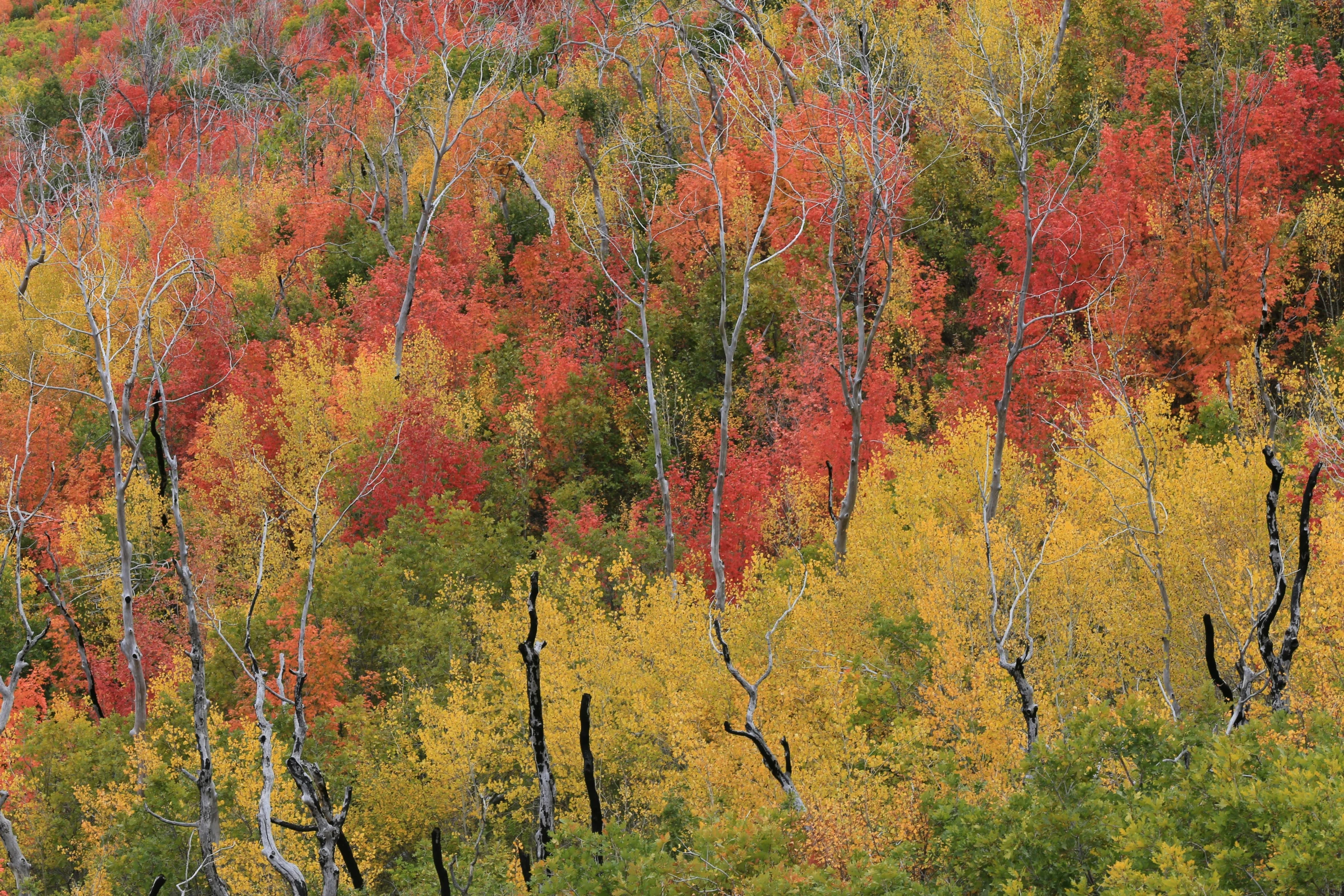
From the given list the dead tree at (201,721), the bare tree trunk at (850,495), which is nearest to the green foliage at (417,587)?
the dead tree at (201,721)

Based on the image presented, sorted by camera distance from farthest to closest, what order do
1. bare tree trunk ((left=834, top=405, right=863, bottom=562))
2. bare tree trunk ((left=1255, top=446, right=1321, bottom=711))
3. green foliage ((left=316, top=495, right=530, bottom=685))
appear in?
1. green foliage ((left=316, top=495, right=530, bottom=685))
2. bare tree trunk ((left=834, top=405, right=863, bottom=562))
3. bare tree trunk ((left=1255, top=446, right=1321, bottom=711))

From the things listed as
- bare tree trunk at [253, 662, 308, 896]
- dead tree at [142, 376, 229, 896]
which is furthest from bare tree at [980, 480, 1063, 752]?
dead tree at [142, 376, 229, 896]

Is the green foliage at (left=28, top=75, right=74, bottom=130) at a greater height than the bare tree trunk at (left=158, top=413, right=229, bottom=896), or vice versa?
the green foliage at (left=28, top=75, right=74, bottom=130)

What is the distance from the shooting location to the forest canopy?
56.1 ft

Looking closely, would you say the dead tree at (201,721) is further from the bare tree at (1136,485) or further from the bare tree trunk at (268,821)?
the bare tree at (1136,485)

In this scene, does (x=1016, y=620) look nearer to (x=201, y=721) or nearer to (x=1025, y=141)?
(x=1025, y=141)

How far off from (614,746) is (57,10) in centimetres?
11038

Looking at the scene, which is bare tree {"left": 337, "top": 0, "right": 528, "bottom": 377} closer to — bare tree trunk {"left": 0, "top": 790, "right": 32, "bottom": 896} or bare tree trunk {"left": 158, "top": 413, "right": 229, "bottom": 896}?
bare tree trunk {"left": 158, "top": 413, "right": 229, "bottom": 896}

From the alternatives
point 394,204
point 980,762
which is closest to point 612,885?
point 980,762

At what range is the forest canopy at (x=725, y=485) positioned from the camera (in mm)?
17094

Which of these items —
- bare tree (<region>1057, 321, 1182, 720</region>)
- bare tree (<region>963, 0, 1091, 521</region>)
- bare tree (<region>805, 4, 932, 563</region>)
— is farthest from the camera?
bare tree (<region>805, 4, 932, 563</region>)

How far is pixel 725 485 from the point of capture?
3894 cm

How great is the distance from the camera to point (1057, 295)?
37656 millimetres

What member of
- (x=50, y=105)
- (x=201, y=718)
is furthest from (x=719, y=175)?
(x=50, y=105)
